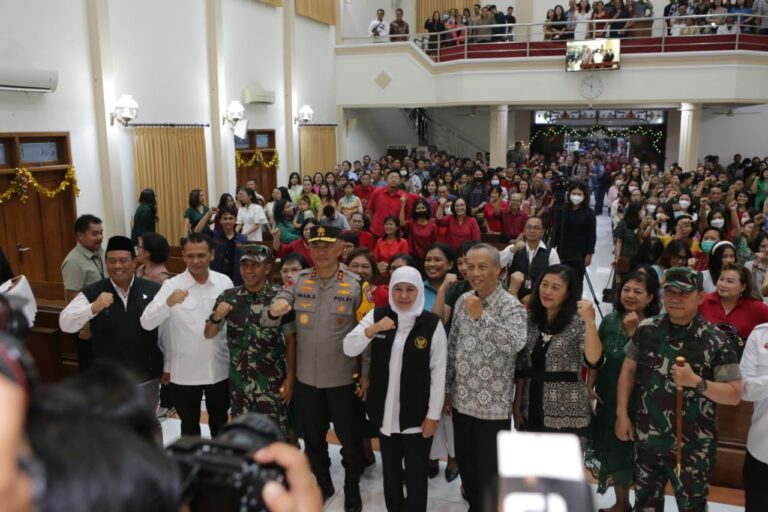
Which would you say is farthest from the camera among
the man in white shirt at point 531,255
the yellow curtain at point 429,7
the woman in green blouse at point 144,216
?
the yellow curtain at point 429,7

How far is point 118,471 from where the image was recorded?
619 mm

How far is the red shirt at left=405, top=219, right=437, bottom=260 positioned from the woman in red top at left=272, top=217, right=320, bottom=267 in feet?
3.24

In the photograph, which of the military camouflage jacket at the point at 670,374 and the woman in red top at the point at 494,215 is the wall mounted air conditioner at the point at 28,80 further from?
the military camouflage jacket at the point at 670,374

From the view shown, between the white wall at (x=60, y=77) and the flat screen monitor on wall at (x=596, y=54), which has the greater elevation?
the flat screen monitor on wall at (x=596, y=54)

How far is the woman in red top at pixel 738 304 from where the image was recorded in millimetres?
3561

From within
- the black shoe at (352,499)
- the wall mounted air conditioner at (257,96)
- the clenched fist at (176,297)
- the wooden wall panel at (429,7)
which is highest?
the wooden wall panel at (429,7)

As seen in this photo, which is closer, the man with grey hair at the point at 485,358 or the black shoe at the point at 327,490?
the man with grey hair at the point at 485,358

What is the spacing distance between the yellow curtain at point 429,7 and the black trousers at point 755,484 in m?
17.8

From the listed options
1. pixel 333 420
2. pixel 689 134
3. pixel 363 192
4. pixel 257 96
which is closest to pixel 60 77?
pixel 257 96

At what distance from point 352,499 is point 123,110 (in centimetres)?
679

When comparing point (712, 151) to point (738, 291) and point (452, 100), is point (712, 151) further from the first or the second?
point (738, 291)

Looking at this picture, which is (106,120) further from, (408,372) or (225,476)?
(225,476)

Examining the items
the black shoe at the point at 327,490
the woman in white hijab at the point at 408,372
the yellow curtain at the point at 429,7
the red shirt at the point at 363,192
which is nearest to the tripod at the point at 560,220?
the woman in white hijab at the point at 408,372

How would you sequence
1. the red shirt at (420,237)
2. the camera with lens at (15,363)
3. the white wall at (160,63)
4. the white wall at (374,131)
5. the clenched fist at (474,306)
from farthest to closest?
1. the white wall at (374,131)
2. the white wall at (160,63)
3. the red shirt at (420,237)
4. the clenched fist at (474,306)
5. the camera with lens at (15,363)
